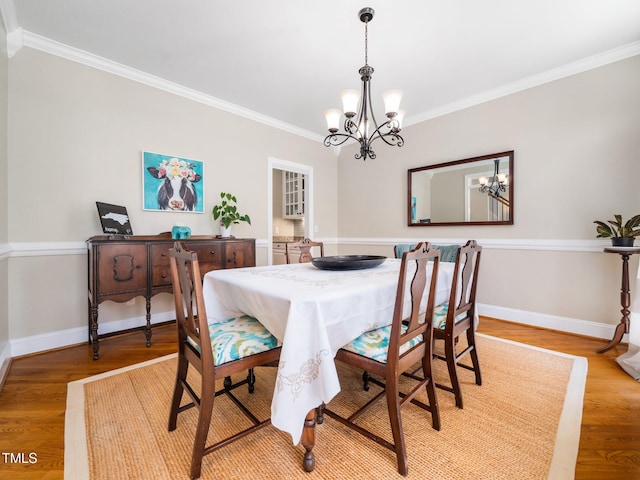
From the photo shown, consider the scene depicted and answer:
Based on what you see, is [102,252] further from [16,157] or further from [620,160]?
[620,160]

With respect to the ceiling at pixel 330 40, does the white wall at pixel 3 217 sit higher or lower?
lower

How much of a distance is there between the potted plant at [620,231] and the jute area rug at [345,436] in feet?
3.94

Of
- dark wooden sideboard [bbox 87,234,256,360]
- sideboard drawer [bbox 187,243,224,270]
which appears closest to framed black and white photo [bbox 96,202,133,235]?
dark wooden sideboard [bbox 87,234,256,360]

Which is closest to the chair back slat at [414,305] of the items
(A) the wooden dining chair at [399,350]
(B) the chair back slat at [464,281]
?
(A) the wooden dining chair at [399,350]

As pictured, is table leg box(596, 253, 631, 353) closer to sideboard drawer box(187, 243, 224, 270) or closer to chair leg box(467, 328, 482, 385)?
chair leg box(467, 328, 482, 385)

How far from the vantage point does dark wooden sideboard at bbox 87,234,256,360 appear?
240 cm

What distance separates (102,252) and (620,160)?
452 cm

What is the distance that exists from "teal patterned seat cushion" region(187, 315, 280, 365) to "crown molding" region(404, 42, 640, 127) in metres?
3.53

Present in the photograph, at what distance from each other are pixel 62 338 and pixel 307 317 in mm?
2697

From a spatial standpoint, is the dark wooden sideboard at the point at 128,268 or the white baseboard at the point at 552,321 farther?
the white baseboard at the point at 552,321

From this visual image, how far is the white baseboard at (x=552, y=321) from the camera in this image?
2.76 meters

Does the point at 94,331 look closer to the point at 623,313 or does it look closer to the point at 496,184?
the point at 496,184

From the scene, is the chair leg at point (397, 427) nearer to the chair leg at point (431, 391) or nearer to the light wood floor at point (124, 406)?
the chair leg at point (431, 391)

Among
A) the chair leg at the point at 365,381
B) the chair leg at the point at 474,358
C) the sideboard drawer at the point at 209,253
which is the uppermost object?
the sideboard drawer at the point at 209,253
